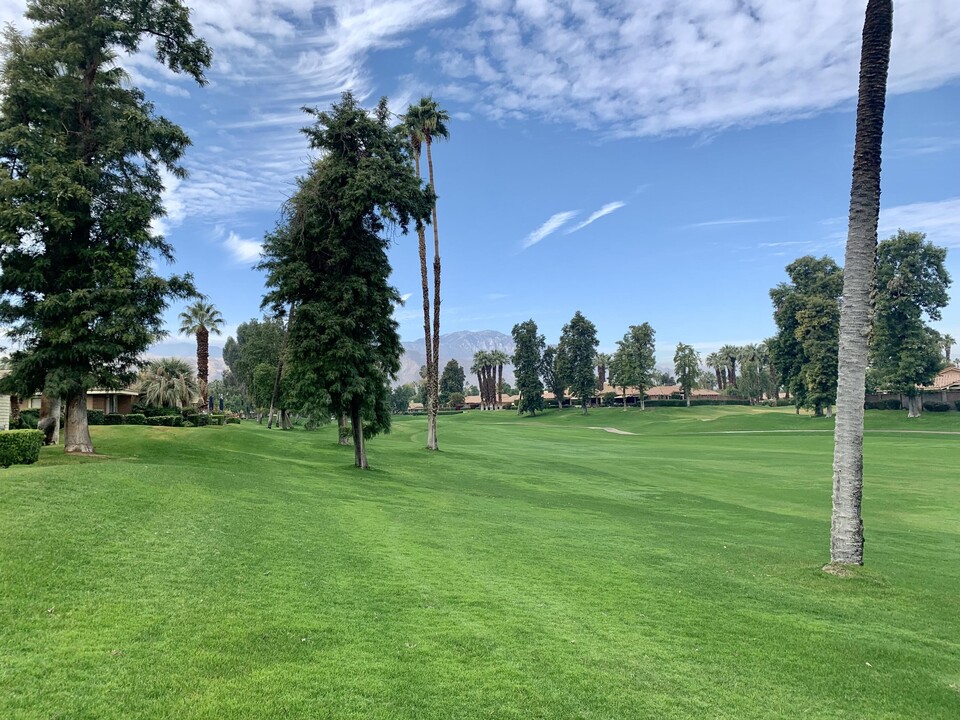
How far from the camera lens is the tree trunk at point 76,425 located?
17.4m

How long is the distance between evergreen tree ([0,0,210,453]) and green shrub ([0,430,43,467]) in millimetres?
2690

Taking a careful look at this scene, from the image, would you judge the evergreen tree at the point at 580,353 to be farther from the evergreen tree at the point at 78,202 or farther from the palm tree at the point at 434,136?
the evergreen tree at the point at 78,202

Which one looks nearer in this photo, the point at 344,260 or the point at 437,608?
the point at 437,608

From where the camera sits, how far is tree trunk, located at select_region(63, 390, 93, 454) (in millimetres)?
17375

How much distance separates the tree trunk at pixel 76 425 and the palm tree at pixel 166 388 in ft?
116

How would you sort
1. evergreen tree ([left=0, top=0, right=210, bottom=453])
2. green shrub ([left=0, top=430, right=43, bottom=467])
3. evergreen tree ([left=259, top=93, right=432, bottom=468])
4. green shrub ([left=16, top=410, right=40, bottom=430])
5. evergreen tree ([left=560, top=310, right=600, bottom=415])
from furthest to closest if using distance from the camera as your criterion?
evergreen tree ([left=560, top=310, right=600, bottom=415]), green shrub ([left=16, top=410, right=40, bottom=430]), evergreen tree ([left=259, top=93, right=432, bottom=468]), evergreen tree ([left=0, top=0, right=210, bottom=453]), green shrub ([left=0, top=430, right=43, bottom=467])

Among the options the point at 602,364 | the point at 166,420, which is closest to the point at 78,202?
the point at 166,420

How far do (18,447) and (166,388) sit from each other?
42.3m

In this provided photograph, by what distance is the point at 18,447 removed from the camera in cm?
1386

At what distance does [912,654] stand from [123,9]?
25.6m

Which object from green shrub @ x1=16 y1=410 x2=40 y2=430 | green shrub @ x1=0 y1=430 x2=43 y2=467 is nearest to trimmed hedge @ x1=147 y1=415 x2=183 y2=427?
green shrub @ x1=16 y1=410 x2=40 y2=430

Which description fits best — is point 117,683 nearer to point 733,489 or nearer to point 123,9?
point 733,489

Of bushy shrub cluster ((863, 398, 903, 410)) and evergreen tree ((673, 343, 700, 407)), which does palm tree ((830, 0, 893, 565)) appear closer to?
bushy shrub cluster ((863, 398, 903, 410))

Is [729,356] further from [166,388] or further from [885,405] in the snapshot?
[166,388]
